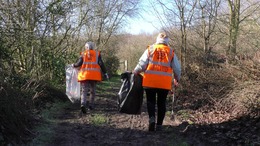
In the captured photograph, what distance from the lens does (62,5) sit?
33.4ft

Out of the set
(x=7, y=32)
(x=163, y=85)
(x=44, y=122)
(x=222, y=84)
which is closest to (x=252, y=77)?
(x=222, y=84)

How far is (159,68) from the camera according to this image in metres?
6.11

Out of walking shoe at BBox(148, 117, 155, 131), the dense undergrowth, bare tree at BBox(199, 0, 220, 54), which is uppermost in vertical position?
bare tree at BBox(199, 0, 220, 54)

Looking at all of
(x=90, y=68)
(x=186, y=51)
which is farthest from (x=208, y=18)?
(x=90, y=68)

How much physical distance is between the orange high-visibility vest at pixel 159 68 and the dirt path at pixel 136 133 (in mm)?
950

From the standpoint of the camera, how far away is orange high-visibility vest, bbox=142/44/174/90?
607cm

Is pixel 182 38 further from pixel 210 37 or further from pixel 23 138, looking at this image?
pixel 23 138

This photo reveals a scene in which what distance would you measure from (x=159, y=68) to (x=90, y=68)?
2.67m

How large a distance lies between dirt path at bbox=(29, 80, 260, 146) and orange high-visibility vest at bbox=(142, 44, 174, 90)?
3.12 feet

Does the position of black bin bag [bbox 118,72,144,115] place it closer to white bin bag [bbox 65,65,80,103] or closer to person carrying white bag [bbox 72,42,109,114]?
person carrying white bag [bbox 72,42,109,114]

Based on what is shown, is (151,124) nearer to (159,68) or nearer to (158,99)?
(158,99)

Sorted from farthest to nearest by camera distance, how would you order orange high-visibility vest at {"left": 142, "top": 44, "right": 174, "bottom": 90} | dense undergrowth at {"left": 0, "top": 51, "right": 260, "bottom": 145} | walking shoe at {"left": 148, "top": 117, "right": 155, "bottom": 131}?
walking shoe at {"left": 148, "top": 117, "right": 155, "bottom": 131}
orange high-visibility vest at {"left": 142, "top": 44, "right": 174, "bottom": 90}
dense undergrowth at {"left": 0, "top": 51, "right": 260, "bottom": 145}

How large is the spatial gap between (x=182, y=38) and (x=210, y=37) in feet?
3.16

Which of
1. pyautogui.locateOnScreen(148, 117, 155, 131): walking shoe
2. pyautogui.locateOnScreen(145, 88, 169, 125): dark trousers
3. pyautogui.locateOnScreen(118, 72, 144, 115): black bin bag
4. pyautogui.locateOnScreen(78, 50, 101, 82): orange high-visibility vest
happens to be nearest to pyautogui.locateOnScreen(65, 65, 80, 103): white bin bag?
pyautogui.locateOnScreen(78, 50, 101, 82): orange high-visibility vest
